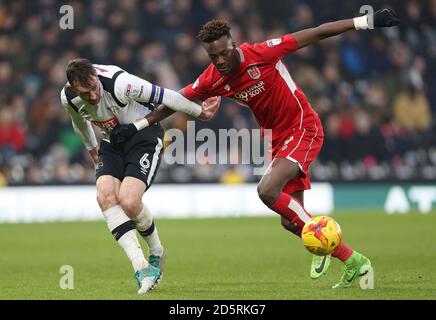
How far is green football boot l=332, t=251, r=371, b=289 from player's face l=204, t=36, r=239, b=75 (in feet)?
6.27

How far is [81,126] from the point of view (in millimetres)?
8375

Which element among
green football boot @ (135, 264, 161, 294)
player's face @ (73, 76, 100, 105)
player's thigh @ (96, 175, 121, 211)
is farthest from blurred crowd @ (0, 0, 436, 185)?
green football boot @ (135, 264, 161, 294)

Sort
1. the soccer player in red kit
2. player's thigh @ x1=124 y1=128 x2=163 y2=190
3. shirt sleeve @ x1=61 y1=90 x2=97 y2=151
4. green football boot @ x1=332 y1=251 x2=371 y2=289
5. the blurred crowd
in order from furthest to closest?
the blurred crowd
shirt sleeve @ x1=61 y1=90 x2=97 y2=151
player's thigh @ x1=124 y1=128 x2=163 y2=190
green football boot @ x1=332 y1=251 x2=371 y2=289
the soccer player in red kit

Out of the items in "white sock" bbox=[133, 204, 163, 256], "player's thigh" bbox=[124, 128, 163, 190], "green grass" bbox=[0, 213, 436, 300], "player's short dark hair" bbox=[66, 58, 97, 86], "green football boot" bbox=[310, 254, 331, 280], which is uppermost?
"player's short dark hair" bbox=[66, 58, 97, 86]

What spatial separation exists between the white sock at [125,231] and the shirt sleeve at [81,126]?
2.99 ft

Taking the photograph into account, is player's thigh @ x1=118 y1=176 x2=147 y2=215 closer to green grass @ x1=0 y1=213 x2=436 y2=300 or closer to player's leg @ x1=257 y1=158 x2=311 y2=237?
green grass @ x1=0 y1=213 x2=436 y2=300

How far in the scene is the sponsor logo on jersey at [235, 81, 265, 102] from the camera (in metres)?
8.08

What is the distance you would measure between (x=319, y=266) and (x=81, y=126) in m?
2.43

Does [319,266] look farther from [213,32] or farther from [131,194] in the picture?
[213,32]

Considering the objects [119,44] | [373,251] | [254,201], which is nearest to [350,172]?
[254,201]

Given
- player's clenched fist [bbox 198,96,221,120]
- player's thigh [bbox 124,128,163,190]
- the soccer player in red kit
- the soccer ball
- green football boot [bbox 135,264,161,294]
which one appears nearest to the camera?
green football boot [bbox 135,264,161,294]

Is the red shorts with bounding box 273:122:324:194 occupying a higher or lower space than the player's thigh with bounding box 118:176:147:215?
higher

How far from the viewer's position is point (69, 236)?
14.2 m

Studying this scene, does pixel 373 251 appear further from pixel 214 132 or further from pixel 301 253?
Answer: pixel 214 132
